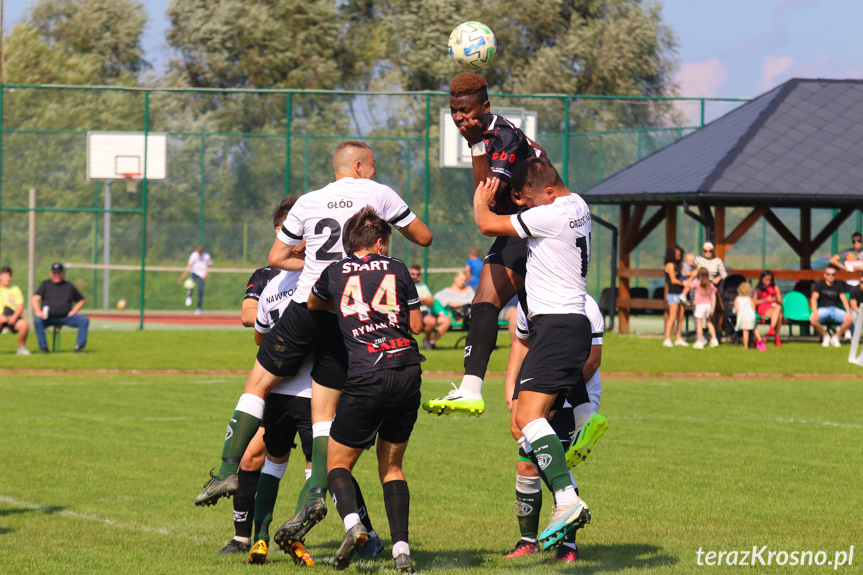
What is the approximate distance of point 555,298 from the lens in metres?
6.07

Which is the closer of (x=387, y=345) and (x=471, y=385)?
(x=387, y=345)

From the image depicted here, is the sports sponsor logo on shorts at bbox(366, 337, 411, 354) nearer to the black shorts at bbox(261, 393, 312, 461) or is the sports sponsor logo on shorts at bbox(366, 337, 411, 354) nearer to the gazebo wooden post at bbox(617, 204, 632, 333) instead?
the black shorts at bbox(261, 393, 312, 461)

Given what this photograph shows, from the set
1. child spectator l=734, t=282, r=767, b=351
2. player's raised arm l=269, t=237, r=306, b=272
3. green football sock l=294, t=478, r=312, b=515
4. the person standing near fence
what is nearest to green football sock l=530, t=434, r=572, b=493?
green football sock l=294, t=478, r=312, b=515

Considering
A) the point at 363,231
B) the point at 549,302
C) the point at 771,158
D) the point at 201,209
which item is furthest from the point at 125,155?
the point at 549,302

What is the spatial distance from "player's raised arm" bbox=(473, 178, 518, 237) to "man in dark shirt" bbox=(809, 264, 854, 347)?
17912 millimetres

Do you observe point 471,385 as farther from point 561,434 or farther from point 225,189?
point 225,189

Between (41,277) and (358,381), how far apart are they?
31316mm

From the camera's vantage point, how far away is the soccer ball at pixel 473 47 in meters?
7.43

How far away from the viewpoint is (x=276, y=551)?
22.6 ft

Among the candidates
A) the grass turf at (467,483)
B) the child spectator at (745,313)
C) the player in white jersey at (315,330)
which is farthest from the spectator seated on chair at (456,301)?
the player in white jersey at (315,330)

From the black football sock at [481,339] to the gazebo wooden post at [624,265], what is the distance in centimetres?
1846

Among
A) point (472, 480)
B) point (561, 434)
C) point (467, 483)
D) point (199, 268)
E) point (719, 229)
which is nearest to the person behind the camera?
point (561, 434)

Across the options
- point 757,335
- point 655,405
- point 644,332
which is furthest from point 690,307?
point 655,405

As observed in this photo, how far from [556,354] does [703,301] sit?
16.6 meters
